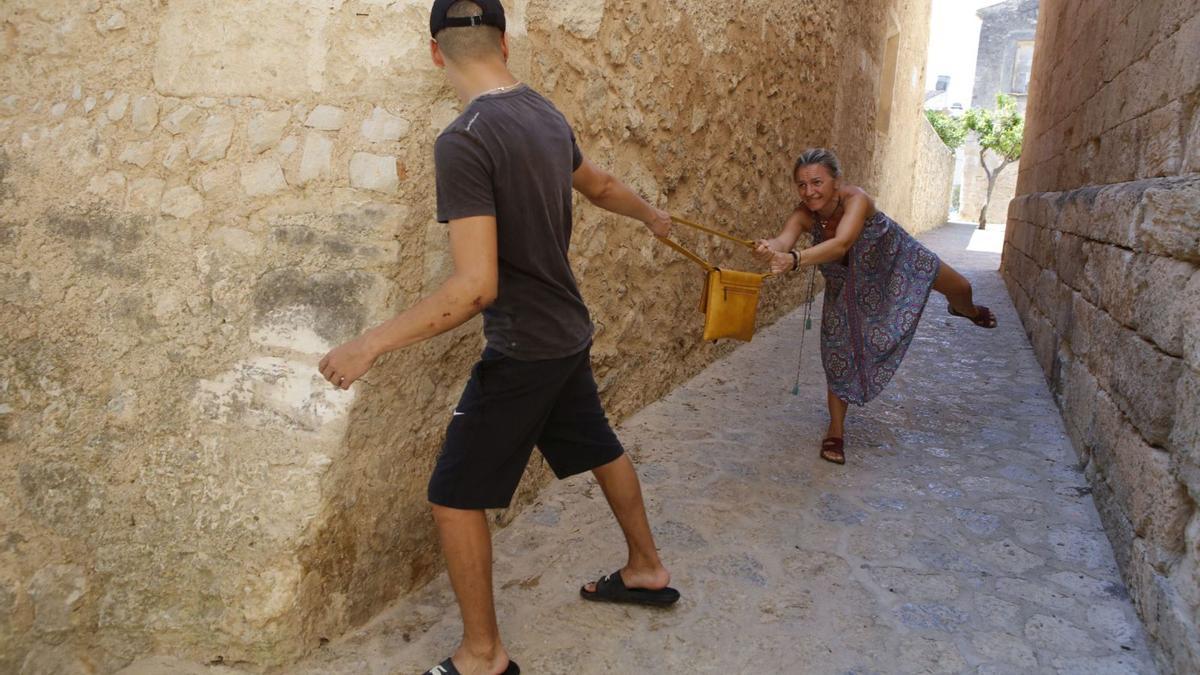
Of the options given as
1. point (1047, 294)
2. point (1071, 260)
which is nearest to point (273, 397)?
point (1071, 260)

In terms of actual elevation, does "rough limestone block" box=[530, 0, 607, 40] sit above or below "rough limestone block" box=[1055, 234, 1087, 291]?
above

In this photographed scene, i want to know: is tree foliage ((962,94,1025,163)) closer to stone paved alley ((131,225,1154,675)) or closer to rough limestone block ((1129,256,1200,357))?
stone paved alley ((131,225,1154,675))

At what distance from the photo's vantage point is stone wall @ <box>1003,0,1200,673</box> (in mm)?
2188

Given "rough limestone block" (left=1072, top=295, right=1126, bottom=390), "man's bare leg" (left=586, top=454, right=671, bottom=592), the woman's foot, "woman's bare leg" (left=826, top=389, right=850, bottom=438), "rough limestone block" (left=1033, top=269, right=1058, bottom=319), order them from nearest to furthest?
1. "man's bare leg" (left=586, top=454, right=671, bottom=592)
2. "rough limestone block" (left=1072, top=295, right=1126, bottom=390)
3. "woman's bare leg" (left=826, top=389, right=850, bottom=438)
4. the woman's foot
5. "rough limestone block" (left=1033, top=269, right=1058, bottom=319)

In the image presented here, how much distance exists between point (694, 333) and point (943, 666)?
8.66ft

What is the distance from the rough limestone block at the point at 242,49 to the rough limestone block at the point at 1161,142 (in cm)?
272

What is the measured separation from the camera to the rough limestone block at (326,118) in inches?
91.7

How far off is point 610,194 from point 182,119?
1.22 meters

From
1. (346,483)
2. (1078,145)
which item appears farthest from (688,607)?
(1078,145)

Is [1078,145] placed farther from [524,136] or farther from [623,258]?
[524,136]

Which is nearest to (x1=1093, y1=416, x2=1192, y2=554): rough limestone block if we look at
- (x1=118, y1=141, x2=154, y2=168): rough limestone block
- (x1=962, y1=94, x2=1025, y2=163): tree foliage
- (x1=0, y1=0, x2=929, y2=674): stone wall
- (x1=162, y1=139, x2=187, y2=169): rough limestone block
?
(x1=0, y1=0, x2=929, y2=674): stone wall

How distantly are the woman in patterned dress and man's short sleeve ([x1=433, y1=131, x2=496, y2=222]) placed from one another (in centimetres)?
200

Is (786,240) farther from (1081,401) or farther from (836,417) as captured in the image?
(1081,401)

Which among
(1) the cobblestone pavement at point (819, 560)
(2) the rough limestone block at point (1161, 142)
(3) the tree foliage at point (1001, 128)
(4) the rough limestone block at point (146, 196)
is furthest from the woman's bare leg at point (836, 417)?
(3) the tree foliage at point (1001, 128)
